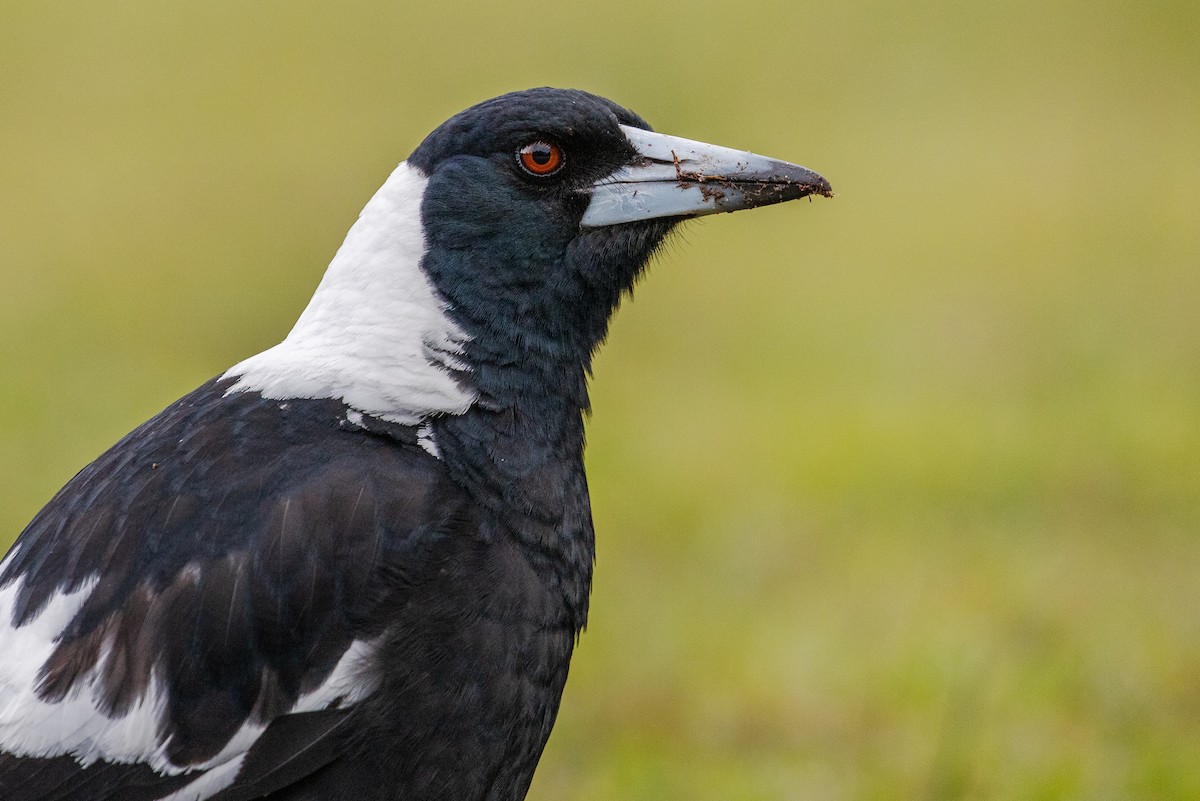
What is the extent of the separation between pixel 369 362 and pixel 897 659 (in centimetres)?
215

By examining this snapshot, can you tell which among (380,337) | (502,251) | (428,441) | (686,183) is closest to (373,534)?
(428,441)

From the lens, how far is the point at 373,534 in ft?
7.18

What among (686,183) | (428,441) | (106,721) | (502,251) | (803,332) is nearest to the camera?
(106,721)

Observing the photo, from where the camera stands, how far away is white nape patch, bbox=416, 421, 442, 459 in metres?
2.31

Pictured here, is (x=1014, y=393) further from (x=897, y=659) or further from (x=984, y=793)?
(x=984, y=793)

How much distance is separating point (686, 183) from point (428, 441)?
0.64 metres

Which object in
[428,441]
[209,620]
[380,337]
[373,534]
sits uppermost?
[380,337]

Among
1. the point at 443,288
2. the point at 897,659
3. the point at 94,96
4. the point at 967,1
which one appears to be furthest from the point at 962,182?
the point at 443,288

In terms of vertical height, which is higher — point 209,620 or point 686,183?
point 686,183

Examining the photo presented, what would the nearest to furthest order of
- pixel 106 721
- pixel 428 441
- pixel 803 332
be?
1. pixel 106 721
2. pixel 428 441
3. pixel 803 332

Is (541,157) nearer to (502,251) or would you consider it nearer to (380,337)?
(502,251)

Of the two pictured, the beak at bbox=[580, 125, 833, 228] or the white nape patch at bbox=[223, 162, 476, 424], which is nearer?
the white nape patch at bbox=[223, 162, 476, 424]

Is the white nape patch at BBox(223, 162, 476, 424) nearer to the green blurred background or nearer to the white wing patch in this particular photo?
the white wing patch

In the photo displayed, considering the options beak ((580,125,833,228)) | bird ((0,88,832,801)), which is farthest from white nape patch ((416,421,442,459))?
beak ((580,125,833,228))
